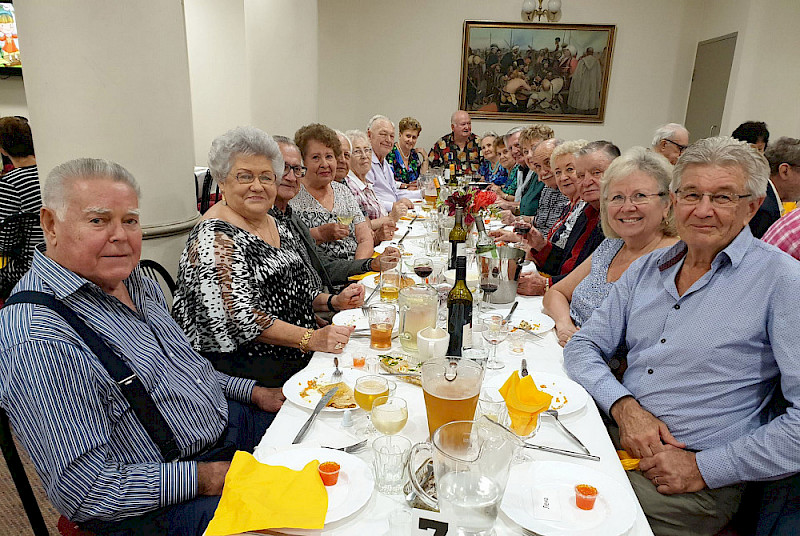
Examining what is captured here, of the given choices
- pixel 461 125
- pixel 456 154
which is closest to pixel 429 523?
pixel 461 125

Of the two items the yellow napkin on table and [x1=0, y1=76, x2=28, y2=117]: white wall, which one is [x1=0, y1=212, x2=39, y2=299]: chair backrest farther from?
[x1=0, y1=76, x2=28, y2=117]: white wall

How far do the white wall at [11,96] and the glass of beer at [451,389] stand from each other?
8.52 metres

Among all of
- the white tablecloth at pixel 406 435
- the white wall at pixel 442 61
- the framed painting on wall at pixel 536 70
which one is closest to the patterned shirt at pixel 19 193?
the white tablecloth at pixel 406 435

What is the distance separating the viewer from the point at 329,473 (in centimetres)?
112

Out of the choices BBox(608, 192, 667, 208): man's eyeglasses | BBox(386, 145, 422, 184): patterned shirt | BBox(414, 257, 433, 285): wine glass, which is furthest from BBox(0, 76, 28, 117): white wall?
BBox(608, 192, 667, 208): man's eyeglasses

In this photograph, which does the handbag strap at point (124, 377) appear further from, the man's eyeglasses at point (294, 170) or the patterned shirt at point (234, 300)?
the man's eyeglasses at point (294, 170)

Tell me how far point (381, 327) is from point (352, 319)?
1.20 feet

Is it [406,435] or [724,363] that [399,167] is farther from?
[406,435]

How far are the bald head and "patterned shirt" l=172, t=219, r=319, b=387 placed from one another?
217 inches

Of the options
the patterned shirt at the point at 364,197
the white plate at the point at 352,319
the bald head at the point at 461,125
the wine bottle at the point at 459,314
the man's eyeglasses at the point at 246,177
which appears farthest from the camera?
the bald head at the point at 461,125

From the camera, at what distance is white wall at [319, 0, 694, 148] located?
7.97 meters

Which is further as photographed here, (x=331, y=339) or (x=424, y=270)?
(x=424, y=270)

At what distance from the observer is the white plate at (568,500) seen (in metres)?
1.02

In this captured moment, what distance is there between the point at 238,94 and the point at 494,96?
4.34m
